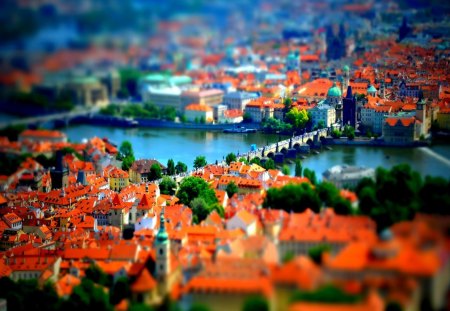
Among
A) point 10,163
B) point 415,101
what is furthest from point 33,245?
point 10,163

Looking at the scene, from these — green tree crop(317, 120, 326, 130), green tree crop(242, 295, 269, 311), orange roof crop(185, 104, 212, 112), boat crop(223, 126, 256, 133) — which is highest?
orange roof crop(185, 104, 212, 112)

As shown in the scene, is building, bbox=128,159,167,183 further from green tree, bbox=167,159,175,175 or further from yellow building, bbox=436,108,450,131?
yellow building, bbox=436,108,450,131

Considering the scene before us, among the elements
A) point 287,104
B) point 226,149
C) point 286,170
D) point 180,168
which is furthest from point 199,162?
point 286,170

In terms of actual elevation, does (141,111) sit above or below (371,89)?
below

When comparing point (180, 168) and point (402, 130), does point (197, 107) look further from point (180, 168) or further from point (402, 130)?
point (402, 130)

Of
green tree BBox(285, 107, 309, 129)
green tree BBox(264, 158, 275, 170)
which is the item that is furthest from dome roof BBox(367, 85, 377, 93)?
green tree BBox(264, 158, 275, 170)

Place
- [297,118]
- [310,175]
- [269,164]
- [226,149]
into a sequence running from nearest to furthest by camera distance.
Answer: [310,175]
[269,164]
[297,118]
[226,149]
